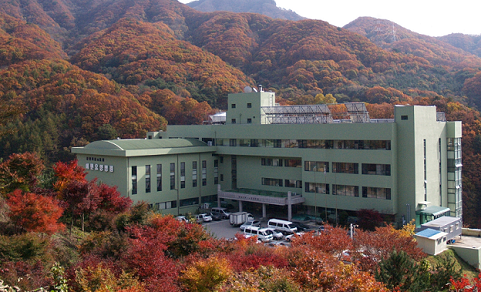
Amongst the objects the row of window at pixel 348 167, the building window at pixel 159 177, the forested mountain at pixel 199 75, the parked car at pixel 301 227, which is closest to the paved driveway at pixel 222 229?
the parked car at pixel 301 227

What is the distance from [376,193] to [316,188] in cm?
559

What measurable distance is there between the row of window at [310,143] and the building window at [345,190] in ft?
11.5

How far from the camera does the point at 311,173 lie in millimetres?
39906

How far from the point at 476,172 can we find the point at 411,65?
57372 mm

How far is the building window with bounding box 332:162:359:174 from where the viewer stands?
37.4 m

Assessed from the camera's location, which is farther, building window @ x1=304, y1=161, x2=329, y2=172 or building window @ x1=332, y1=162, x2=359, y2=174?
building window @ x1=304, y1=161, x2=329, y2=172

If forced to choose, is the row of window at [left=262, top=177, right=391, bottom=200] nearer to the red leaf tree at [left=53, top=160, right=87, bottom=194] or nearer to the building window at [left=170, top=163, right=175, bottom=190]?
the building window at [left=170, top=163, right=175, bottom=190]

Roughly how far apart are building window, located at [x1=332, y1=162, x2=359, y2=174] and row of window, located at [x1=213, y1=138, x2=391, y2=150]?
1.49m

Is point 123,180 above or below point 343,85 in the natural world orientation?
below

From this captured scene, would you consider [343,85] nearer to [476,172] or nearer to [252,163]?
[476,172]

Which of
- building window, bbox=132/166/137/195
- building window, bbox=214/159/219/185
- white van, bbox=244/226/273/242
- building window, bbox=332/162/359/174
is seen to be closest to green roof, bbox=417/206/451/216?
building window, bbox=332/162/359/174

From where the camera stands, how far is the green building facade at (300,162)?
35.9 meters

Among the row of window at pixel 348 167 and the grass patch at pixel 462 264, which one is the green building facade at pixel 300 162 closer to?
the row of window at pixel 348 167

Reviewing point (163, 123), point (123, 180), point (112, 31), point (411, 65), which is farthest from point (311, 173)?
point (112, 31)
